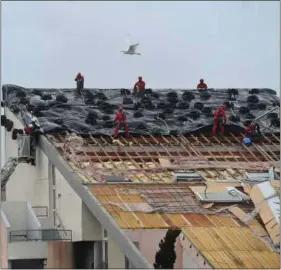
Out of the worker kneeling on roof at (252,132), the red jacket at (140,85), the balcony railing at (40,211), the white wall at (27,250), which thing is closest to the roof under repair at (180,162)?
the worker kneeling on roof at (252,132)

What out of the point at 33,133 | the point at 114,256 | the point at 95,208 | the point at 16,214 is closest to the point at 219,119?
the point at 33,133

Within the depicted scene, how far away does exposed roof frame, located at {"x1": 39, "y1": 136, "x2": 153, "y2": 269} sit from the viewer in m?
38.6

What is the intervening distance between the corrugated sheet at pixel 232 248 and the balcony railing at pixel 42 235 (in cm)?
792

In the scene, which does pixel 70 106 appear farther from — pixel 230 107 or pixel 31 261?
pixel 31 261

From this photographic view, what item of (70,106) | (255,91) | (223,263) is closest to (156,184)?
(223,263)

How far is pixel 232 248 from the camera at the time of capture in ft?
127

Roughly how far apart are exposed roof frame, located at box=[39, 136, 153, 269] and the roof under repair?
0.22 metres

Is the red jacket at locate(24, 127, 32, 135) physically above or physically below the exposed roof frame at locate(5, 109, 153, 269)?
above

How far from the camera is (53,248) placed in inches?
1786

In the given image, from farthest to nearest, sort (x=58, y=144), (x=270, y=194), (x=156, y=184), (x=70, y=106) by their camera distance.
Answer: (x=70, y=106) → (x=58, y=144) → (x=156, y=184) → (x=270, y=194)

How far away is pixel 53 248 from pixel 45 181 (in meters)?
7.07

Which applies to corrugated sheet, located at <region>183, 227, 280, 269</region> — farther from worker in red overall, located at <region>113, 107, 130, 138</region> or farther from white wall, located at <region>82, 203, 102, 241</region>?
worker in red overall, located at <region>113, 107, 130, 138</region>

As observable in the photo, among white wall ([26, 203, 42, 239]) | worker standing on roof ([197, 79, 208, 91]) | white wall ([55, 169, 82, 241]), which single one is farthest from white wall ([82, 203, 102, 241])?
worker standing on roof ([197, 79, 208, 91])

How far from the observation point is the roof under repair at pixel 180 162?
133 ft
